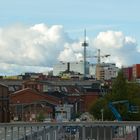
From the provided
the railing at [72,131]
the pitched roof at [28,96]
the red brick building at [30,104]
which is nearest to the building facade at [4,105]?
the red brick building at [30,104]

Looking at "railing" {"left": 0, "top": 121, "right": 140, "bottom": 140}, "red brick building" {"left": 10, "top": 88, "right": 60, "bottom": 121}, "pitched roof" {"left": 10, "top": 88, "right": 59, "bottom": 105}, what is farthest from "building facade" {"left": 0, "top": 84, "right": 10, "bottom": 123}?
"railing" {"left": 0, "top": 121, "right": 140, "bottom": 140}

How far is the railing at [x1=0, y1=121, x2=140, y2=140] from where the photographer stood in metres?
27.5

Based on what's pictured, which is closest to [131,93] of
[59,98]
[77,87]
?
[59,98]

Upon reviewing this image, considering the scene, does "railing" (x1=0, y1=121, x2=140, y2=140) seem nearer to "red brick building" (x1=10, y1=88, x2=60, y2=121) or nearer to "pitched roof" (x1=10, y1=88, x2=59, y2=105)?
"red brick building" (x1=10, y1=88, x2=60, y2=121)

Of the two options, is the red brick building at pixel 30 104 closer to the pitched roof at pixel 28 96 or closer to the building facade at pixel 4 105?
the pitched roof at pixel 28 96

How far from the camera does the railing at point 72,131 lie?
27.5m

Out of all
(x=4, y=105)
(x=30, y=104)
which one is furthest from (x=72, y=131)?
(x=30, y=104)

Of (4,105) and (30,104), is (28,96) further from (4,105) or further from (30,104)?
(4,105)

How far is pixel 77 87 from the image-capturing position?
19750 centimetres

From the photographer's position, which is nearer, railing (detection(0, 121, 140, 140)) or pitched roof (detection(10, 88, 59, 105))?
railing (detection(0, 121, 140, 140))

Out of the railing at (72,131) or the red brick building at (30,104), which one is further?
the red brick building at (30,104)

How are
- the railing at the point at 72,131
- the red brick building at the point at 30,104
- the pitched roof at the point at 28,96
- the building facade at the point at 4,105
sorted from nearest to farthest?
the railing at the point at 72,131 → the building facade at the point at 4,105 → the red brick building at the point at 30,104 → the pitched roof at the point at 28,96

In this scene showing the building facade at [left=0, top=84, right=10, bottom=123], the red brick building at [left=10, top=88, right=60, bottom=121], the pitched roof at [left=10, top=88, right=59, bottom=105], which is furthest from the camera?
the pitched roof at [left=10, top=88, right=59, bottom=105]

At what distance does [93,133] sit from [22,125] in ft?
11.5
